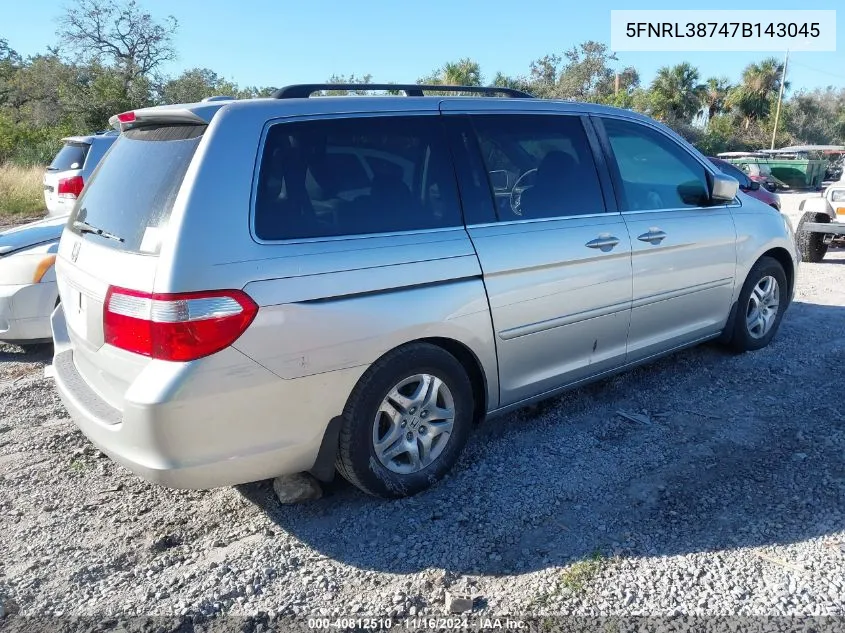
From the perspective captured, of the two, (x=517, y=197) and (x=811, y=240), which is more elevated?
(x=517, y=197)

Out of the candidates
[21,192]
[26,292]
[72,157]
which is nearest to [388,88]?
[26,292]

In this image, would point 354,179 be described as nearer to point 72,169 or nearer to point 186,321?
point 186,321

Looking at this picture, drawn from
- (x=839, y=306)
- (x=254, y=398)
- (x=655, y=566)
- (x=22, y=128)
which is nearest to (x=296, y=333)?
(x=254, y=398)

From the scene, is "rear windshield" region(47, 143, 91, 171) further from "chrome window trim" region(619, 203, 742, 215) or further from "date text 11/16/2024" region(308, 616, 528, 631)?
"date text 11/16/2024" region(308, 616, 528, 631)

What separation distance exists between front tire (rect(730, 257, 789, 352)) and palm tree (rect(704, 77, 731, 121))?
46.2 m

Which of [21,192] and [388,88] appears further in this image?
[21,192]

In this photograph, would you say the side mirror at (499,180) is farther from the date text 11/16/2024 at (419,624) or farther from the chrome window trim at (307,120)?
the date text 11/16/2024 at (419,624)

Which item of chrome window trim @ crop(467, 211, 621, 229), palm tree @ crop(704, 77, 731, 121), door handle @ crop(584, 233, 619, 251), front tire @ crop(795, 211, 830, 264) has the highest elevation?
palm tree @ crop(704, 77, 731, 121)

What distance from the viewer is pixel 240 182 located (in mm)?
2676

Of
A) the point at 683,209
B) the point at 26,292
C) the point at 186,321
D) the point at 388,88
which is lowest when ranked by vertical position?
the point at 26,292

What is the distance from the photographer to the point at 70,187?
9969mm

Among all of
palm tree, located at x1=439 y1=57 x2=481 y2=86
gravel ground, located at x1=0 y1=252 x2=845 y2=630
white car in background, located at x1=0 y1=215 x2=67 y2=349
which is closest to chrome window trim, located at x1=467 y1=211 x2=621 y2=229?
gravel ground, located at x1=0 y1=252 x2=845 y2=630

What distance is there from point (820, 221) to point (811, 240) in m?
0.30

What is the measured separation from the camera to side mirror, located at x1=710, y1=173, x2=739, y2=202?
4496 mm
